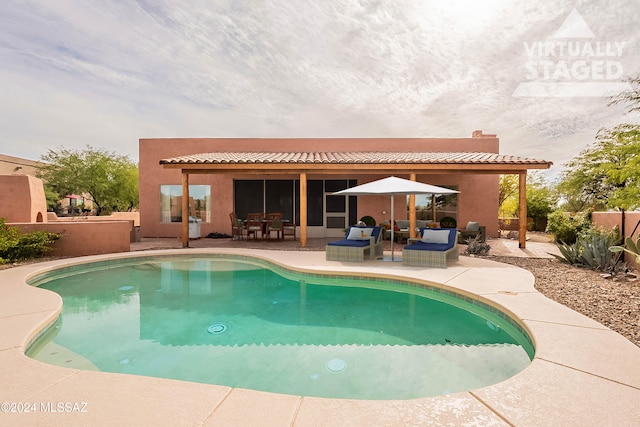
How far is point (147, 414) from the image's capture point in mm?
2053

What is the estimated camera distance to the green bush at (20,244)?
7830 mm

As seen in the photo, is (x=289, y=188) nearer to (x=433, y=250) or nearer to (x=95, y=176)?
(x=433, y=250)

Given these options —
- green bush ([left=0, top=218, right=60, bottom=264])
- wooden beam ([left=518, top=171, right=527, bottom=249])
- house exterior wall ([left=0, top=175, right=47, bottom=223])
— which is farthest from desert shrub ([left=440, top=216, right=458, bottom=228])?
house exterior wall ([left=0, top=175, right=47, bottom=223])

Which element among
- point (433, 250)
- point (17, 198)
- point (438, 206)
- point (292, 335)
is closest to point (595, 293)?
point (433, 250)

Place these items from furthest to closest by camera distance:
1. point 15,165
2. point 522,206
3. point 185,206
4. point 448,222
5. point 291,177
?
point 15,165, point 291,177, point 448,222, point 185,206, point 522,206

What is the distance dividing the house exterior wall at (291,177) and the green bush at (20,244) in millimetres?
5295

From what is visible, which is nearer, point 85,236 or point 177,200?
point 85,236

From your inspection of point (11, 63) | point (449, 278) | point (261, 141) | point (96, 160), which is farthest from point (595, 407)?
point (96, 160)

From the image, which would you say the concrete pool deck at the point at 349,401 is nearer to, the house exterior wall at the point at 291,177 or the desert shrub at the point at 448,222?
the desert shrub at the point at 448,222

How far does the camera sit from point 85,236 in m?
9.17

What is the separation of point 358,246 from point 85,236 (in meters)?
8.20

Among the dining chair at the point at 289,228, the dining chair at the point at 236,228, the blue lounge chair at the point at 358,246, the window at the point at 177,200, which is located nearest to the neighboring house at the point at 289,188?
the window at the point at 177,200

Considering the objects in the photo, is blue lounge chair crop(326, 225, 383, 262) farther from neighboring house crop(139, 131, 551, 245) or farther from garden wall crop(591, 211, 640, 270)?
garden wall crop(591, 211, 640, 270)

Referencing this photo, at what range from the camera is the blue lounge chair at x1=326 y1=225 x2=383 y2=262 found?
7836 millimetres
